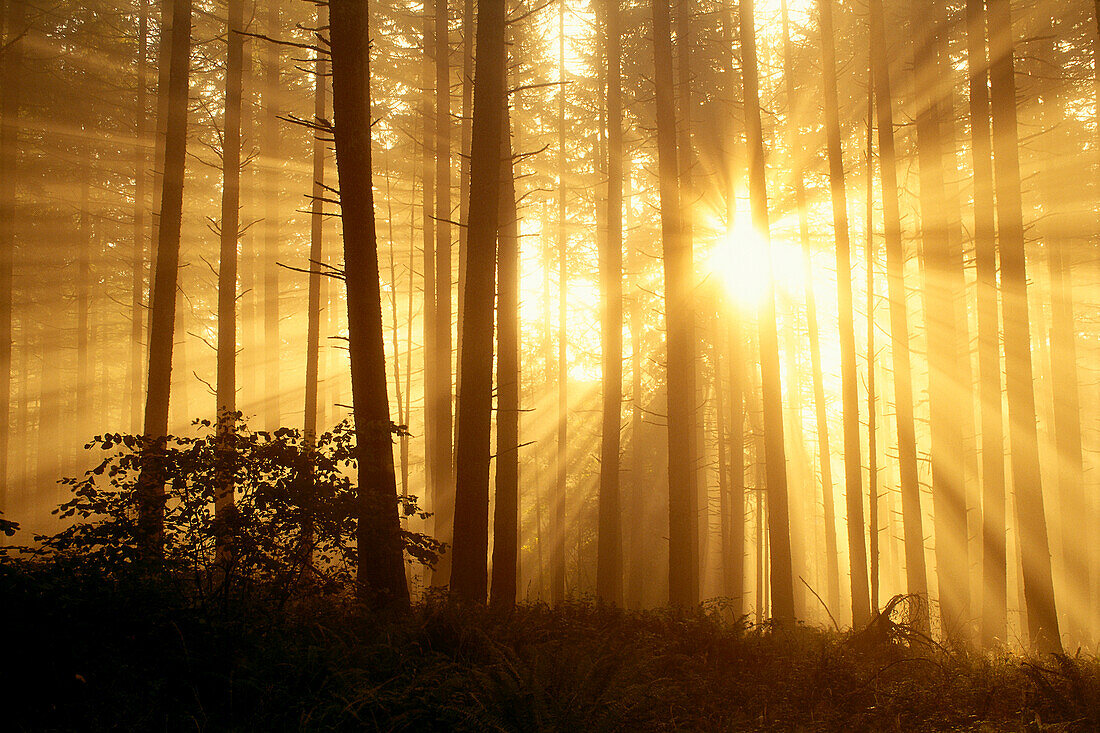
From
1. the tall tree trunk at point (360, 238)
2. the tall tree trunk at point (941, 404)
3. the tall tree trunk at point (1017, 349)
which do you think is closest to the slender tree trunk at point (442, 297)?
the tall tree trunk at point (360, 238)

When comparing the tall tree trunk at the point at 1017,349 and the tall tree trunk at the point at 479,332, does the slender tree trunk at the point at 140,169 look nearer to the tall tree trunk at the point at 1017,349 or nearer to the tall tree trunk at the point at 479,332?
the tall tree trunk at the point at 479,332

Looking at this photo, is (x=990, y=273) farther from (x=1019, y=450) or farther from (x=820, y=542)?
(x=820, y=542)

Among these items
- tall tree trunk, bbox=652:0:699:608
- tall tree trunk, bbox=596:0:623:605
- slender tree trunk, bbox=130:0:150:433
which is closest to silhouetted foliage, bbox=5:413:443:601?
tall tree trunk, bbox=652:0:699:608

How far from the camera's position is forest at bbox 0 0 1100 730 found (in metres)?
6.24

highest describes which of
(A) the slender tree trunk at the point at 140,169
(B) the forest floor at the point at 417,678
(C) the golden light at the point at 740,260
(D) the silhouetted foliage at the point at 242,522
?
(A) the slender tree trunk at the point at 140,169

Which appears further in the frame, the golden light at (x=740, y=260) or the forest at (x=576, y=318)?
the golden light at (x=740, y=260)

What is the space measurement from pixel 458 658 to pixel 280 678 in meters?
1.59

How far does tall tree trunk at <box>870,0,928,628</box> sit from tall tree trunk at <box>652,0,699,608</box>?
4.20 m

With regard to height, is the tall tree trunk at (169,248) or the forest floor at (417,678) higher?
the tall tree trunk at (169,248)

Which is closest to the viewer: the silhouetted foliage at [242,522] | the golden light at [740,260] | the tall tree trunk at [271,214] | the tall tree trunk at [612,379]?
the silhouetted foliage at [242,522]

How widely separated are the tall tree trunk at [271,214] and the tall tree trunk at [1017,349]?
56.4 ft

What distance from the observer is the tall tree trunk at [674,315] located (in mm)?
11102

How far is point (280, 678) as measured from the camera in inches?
185

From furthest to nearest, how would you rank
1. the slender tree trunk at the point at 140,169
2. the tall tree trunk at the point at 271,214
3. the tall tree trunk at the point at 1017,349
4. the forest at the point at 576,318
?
1. the slender tree trunk at the point at 140,169
2. the tall tree trunk at the point at 271,214
3. the tall tree trunk at the point at 1017,349
4. the forest at the point at 576,318
